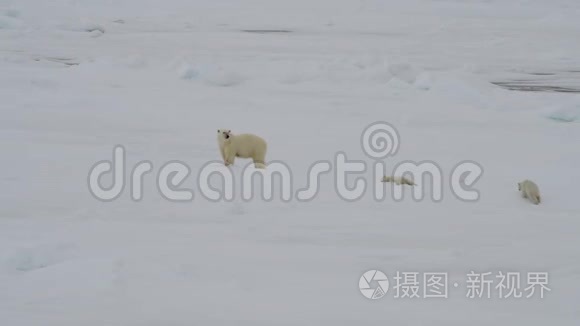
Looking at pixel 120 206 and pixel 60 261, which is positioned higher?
pixel 120 206

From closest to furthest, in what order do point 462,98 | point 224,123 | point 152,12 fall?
point 224,123 → point 462,98 → point 152,12

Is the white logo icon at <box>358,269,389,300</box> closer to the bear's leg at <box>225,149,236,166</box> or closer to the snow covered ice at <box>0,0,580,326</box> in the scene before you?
the snow covered ice at <box>0,0,580,326</box>

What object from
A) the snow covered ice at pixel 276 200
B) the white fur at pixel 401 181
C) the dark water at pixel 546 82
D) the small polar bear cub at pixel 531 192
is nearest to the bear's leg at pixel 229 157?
the snow covered ice at pixel 276 200

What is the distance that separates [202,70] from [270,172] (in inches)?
142

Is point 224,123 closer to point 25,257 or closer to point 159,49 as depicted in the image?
point 25,257

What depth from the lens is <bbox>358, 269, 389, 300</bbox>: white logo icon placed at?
294 centimetres

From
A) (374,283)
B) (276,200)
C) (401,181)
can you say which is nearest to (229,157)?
(276,200)

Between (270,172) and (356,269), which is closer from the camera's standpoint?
(356,269)

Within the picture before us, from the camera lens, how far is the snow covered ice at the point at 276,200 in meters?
2.84

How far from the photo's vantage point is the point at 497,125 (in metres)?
6.03

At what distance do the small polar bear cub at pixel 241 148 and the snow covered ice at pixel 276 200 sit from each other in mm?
A: 130

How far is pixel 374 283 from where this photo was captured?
301 centimetres

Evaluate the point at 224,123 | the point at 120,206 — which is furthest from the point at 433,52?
the point at 120,206

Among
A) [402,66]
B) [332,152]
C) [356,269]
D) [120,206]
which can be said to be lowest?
[356,269]
